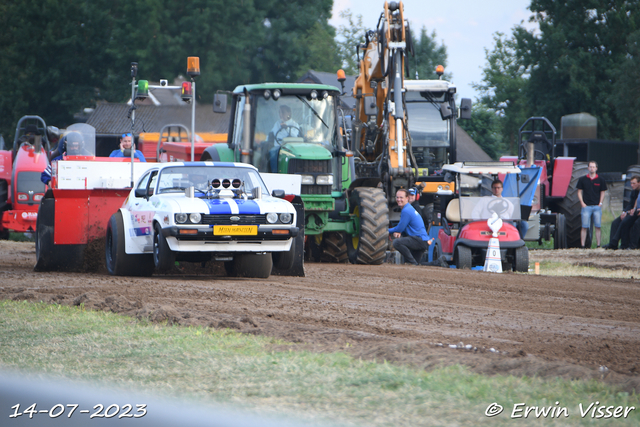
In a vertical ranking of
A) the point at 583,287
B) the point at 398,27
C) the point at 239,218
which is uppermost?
the point at 398,27

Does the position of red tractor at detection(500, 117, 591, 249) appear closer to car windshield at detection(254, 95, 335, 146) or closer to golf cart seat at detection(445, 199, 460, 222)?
golf cart seat at detection(445, 199, 460, 222)

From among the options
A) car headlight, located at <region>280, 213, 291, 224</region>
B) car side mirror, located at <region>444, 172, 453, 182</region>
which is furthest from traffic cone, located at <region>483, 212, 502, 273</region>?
car headlight, located at <region>280, 213, 291, 224</region>

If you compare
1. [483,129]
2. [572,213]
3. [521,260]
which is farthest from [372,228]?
[483,129]

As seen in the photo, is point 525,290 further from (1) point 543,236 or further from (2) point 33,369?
(1) point 543,236

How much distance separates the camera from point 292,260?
11.6m

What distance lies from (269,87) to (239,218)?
15.1 ft

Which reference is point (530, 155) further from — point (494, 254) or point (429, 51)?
point (429, 51)

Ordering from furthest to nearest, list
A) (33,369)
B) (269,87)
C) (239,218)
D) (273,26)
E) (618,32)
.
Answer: (273,26), (618,32), (269,87), (239,218), (33,369)

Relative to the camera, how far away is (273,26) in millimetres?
60812

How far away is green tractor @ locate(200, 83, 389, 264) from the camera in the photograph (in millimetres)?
14000

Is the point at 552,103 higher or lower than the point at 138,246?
higher

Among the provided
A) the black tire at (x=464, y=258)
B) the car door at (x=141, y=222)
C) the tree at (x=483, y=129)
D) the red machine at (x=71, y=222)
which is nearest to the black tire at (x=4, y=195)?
the red machine at (x=71, y=222)

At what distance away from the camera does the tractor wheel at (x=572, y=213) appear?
69.3 feet

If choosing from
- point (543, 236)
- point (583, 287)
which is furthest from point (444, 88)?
point (583, 287)
